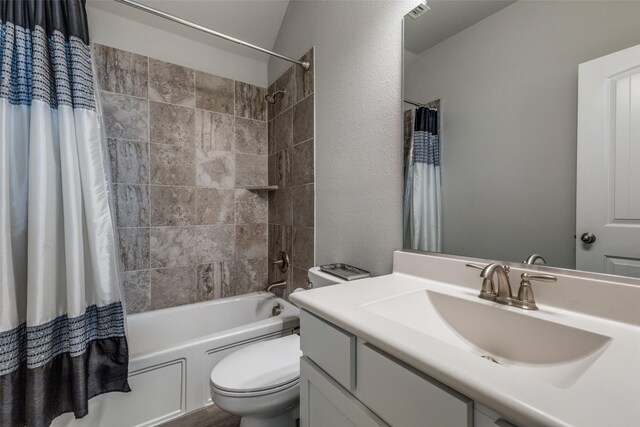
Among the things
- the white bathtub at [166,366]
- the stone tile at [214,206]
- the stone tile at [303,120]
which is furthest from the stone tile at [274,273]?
the stone tile at [303,120]

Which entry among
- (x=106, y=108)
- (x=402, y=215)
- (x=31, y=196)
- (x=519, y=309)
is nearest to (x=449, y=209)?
(x=402, y=215)

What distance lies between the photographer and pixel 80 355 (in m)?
1.14

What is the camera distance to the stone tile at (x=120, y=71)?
1641mm

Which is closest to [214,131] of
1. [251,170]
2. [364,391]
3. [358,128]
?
[251,170]

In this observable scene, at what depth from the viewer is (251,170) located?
217cm

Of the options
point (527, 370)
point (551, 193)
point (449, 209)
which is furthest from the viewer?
point (449, 209)

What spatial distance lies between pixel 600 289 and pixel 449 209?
1.50 feet

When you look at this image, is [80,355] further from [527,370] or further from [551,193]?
[551,193]

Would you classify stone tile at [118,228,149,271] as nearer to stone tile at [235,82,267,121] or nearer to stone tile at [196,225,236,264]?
stone tile at [196,225,236,264]

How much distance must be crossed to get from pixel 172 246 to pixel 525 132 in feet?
6.63

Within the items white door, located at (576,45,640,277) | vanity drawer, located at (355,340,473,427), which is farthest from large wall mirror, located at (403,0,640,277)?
vanity drawer, located at (355,340,473,427)

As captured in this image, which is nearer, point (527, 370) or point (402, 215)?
point (527, 370)

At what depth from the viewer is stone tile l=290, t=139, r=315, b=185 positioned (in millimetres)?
1678

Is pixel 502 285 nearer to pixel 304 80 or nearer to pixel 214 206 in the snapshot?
pixel 304 80
